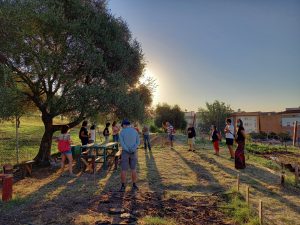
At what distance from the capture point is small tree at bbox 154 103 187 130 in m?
60.0

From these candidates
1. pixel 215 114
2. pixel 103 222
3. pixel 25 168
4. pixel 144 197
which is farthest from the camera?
pixel 215 114

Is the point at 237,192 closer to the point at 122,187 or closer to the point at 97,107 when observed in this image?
the point at 122,187

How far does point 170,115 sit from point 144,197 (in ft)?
166

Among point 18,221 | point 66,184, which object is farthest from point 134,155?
point 18,221

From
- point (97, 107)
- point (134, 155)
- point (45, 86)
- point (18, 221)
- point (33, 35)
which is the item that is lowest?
point (18, 221)

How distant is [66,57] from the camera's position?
15375mm

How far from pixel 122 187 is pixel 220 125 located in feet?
252

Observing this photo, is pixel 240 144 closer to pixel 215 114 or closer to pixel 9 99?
pixel 9 99

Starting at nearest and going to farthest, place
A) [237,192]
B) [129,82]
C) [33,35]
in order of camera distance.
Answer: [237,192]
[33,35]
[129,82]

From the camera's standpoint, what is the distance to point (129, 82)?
752 inches

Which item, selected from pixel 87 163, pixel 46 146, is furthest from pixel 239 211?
pixel 46 146

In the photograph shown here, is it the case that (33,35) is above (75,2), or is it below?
below

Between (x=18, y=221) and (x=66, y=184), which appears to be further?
(x=66, y=184)

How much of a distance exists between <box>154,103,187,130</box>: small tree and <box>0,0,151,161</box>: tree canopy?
1672 inches
